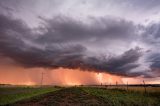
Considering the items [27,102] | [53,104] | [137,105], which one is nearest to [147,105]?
[137,105]

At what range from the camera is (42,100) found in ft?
118

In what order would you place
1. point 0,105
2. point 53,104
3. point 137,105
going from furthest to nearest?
point 137,105
point 53,104
point 0,105

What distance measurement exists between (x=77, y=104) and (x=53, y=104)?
3.82 m

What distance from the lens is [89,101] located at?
118 ft

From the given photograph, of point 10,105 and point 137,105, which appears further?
point 137,105

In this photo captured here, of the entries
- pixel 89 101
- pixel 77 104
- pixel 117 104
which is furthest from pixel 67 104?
pixel 117 104

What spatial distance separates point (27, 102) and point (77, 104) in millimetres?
7890

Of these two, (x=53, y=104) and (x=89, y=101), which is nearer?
(x=53, y=104)

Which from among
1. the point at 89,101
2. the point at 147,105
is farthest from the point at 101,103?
the point at 147,105

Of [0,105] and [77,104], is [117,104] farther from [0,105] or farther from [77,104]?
[0,105]

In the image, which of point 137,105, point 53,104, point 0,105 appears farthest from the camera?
point 137,105

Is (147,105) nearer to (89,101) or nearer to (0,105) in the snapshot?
(89,101)

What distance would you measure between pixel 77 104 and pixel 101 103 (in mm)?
4021

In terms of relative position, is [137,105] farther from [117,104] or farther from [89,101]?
[89,101]
